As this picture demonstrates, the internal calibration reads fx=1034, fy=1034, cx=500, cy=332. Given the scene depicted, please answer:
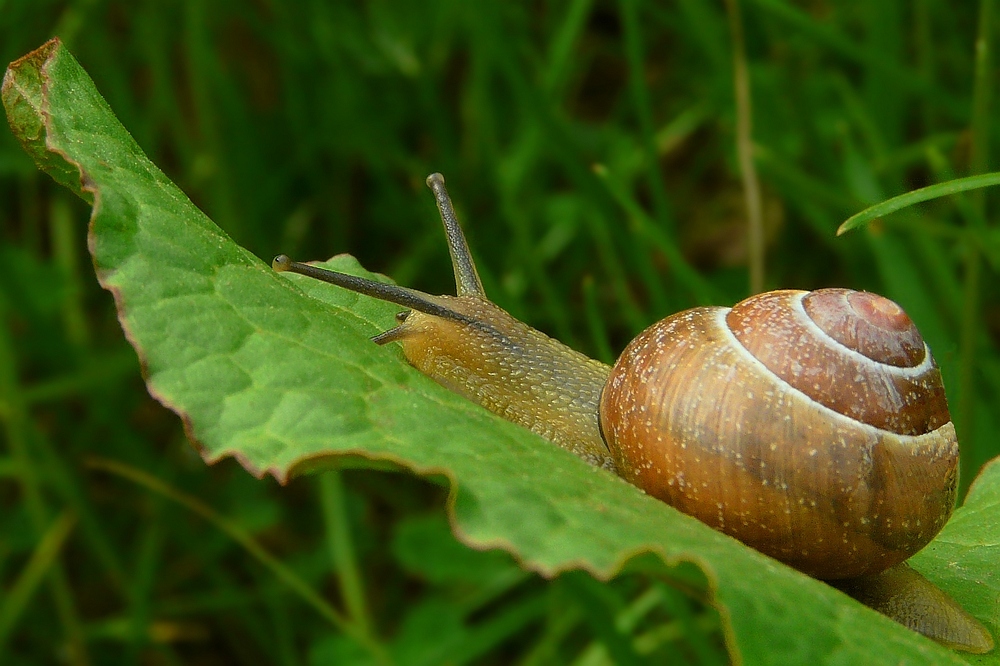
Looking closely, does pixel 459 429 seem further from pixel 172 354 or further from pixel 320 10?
pixel 320 10

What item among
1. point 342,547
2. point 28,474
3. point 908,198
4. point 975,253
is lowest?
point 342,547

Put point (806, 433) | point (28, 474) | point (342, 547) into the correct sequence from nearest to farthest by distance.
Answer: point (806, 433)
point (28, 474)
point (342, 547)

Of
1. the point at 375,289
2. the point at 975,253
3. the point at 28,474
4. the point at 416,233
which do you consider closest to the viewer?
the point at 375,289

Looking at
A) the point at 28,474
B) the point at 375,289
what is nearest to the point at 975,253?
the point at 375,289

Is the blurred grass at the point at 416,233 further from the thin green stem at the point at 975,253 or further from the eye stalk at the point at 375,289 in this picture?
the eye stalk at the point at 375,289

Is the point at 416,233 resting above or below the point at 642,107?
below

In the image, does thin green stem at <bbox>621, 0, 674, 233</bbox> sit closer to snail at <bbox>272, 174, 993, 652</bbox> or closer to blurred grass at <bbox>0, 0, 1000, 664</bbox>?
blurred grass at <bbox>0, 0, 1000, 664</bbox>

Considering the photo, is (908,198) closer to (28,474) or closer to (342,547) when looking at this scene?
(342,547)
